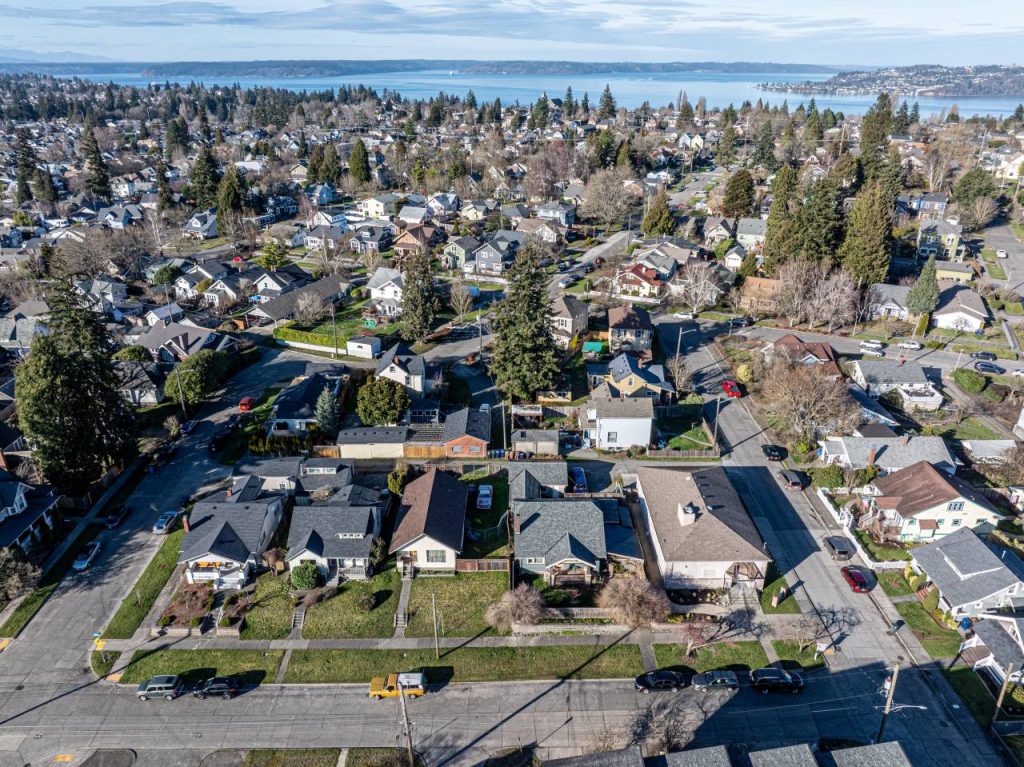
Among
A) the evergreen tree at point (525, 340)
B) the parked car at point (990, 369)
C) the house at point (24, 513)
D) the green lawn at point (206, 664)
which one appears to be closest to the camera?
the green lawn at point (206, 664)

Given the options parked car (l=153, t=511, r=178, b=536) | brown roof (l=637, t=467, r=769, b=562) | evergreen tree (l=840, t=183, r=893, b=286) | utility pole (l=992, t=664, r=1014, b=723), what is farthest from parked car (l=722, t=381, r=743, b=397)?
parked car (l=153, t=511, r=178, b=536)

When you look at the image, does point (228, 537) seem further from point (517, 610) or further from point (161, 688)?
point (517, 610)

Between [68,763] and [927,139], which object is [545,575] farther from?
[927,139]

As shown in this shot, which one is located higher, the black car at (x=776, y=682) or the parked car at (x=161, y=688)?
the black car at (x=776, y=682)

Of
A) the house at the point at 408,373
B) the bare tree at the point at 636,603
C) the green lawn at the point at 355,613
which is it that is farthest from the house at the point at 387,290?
the bare tree at the point at 636,603

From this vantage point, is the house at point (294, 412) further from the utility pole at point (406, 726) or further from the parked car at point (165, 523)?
the utility pole at point (406, 726)

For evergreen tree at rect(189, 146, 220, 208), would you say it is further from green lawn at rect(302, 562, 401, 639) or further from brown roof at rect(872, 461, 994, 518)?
brown roof at rect(872, 461, 994, 518)

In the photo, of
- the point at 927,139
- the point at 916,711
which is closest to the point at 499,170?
the point at 927,139
